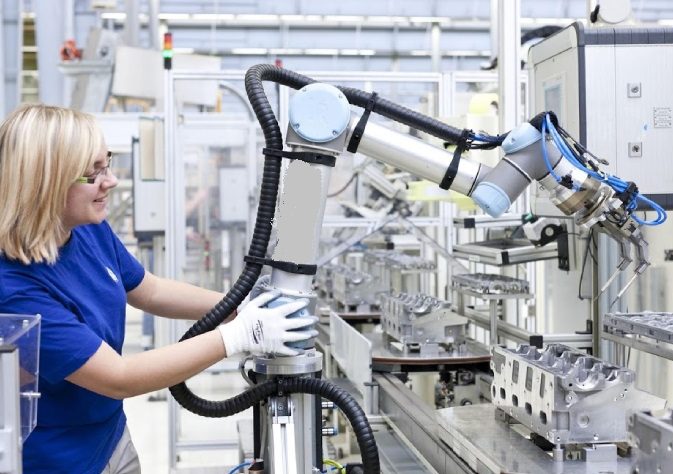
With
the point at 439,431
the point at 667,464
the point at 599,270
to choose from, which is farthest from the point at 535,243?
the point at 667,464

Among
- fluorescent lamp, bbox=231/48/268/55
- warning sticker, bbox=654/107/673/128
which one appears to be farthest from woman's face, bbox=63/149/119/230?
fluorescent lamp, bbox=231/48/268/55

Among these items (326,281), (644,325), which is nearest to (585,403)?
(644,325)

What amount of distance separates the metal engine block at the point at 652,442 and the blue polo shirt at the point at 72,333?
952 millimetres

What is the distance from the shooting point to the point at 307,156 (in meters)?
1.78

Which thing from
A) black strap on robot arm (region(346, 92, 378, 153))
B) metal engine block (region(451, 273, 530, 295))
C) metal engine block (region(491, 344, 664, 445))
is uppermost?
black strap on robot arm (region(346, 92, 378, 153))

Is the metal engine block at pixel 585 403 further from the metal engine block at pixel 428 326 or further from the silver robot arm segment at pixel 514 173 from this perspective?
the metal engine block at pixel 428 326

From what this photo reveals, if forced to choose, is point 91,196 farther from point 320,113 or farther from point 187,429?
point 187,429

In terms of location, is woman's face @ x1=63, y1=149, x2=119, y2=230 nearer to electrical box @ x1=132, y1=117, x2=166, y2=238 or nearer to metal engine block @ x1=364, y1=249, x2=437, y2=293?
→ metal engine block @ x1=364, y1=249, x2=437, y2=293

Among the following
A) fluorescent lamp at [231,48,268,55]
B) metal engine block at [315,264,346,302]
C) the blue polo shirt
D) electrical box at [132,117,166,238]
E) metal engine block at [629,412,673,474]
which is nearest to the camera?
metal engine block at [629,412,673,474]

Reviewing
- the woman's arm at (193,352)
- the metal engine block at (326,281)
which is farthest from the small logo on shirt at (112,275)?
the metal engine block at (326,281)

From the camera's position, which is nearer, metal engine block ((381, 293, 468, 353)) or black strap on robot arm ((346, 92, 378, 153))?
black strap on robot arm ((346, 92, 378, 153))

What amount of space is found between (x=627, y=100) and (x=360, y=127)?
1061 mm

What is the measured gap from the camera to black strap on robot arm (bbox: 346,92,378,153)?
1790 millimetres

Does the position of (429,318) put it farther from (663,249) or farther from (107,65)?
(107,65)
